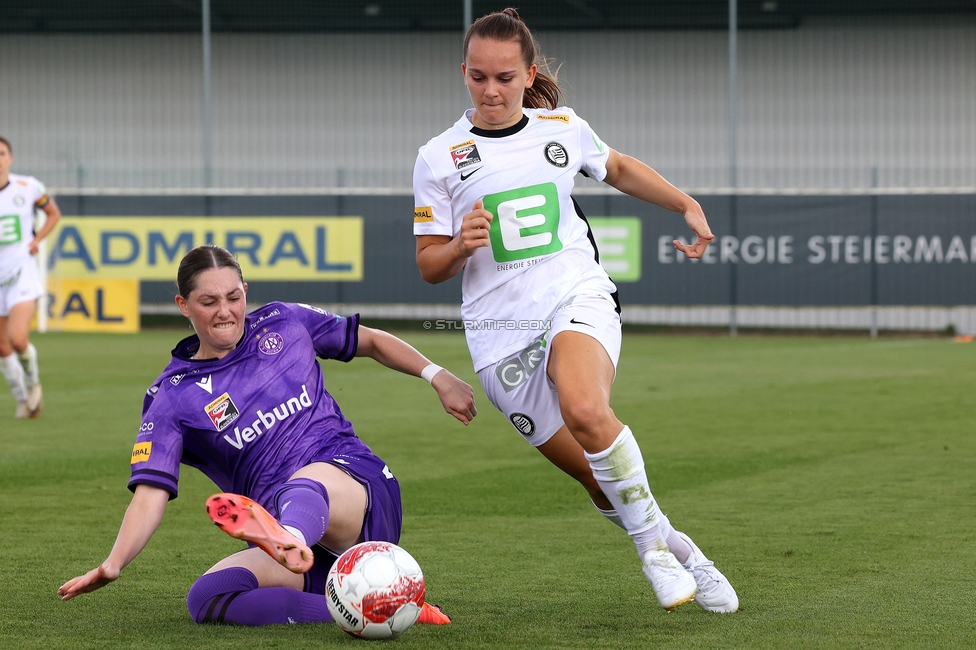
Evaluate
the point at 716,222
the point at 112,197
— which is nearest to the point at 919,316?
the point at 716,222

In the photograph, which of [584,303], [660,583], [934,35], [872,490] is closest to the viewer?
[660,583]

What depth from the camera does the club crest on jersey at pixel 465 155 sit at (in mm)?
4227

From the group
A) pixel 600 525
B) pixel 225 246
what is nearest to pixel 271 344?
pixel 600 525

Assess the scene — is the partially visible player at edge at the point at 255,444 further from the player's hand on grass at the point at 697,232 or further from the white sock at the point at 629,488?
the player's hand on grass at the point at 697,232

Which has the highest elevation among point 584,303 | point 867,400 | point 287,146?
point 287,146

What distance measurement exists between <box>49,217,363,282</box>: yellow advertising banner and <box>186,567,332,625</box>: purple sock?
637 inches

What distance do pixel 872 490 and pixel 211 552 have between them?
10.9ft

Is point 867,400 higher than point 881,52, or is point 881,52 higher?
point 881,52

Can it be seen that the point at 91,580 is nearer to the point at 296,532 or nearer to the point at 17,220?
the point at 296,532

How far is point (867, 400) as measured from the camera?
10.6 m

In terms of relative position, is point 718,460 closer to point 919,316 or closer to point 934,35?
point 919,316

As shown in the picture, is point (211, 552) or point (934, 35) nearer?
point (211, 552)

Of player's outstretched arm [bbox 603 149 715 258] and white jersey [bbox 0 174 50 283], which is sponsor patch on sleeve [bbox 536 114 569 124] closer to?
player's outstretched arm [bbox 603 149 715 258]

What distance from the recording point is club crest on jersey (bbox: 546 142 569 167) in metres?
4.27
